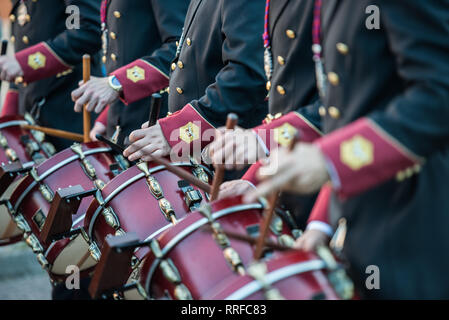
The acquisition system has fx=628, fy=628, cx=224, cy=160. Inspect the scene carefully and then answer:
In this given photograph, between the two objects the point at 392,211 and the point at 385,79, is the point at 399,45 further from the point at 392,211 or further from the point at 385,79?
the point at 392,211

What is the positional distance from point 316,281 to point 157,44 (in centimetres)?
208

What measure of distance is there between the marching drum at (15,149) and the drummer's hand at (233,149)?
1.62 meters

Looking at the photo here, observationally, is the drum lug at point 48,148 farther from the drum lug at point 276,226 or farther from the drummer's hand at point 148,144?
the drum lug at point 276,226

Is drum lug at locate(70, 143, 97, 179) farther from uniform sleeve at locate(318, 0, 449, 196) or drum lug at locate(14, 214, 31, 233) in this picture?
uniform sleeve at locate(318, 0, 449, 196)

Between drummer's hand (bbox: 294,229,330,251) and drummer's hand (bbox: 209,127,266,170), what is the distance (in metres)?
0.26

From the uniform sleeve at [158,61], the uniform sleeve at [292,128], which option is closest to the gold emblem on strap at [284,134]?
the uniform sleeve at [292,128]

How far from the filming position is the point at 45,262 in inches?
Result: 105

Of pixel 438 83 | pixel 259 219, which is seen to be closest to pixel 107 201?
pixel 259 219

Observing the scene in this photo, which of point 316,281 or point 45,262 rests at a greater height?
point 316,281

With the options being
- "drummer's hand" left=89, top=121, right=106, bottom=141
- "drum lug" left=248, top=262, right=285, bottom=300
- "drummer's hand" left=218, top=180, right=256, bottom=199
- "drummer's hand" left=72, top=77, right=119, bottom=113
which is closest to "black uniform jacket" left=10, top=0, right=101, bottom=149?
"drummer's hand" left=89, top=121, right=106, bottom=141

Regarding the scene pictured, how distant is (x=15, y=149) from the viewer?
121 inches

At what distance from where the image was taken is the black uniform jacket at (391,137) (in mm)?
1264

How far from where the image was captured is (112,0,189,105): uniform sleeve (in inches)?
116

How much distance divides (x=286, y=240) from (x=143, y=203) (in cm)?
66
